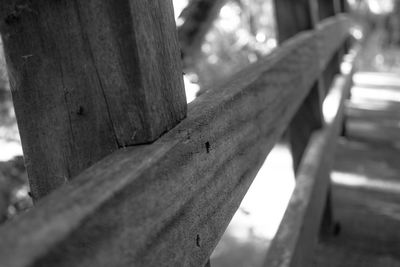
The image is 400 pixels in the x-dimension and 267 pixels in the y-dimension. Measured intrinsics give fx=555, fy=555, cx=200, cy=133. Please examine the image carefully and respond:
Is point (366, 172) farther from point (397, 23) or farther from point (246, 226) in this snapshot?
point (397, 23)

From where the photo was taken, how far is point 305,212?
6.36 ft

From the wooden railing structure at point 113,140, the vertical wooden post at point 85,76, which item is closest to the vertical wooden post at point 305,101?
the wooden railing structure at point 113,140

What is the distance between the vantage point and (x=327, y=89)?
13.9 feet

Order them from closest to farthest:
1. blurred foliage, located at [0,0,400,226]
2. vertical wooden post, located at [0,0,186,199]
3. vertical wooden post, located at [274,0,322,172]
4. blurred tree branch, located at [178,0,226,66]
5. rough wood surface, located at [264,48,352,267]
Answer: vertical wooden post, located at [0,0,186,199]
rough wood surface, located at [264,48,352,267]
blurred foliage, located at [0,0,400,226]
vertical wooden post, located at [274,0,322,172]
blurred tree branch, located at [178,0,226,66]

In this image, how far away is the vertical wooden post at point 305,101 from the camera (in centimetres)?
285

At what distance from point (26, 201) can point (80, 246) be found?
198cm

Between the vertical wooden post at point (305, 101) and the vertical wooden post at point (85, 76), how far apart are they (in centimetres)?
200

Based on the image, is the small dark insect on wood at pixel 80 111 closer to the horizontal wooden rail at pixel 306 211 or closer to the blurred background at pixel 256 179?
the horizontal wooden rail at pixel 306 211

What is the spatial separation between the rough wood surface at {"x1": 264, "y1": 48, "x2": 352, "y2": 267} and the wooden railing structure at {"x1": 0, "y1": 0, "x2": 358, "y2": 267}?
61 cm

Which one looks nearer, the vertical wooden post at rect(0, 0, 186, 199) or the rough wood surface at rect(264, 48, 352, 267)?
the vertical wooden post at rect(0, 0, 186, 199)

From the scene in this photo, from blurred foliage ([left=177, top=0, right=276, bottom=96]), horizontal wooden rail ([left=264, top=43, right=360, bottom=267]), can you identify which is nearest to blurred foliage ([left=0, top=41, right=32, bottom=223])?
horizontal wooden rail ([left=264, top=43, right=360, bottom=267])

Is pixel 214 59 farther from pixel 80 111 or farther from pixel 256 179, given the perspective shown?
pixel 80 111

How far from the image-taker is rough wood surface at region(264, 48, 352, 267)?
1.68 metres

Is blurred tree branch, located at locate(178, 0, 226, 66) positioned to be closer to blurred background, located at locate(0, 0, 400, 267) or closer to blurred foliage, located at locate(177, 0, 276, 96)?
blurred background, located at locate(0, 0, 400, 267)
